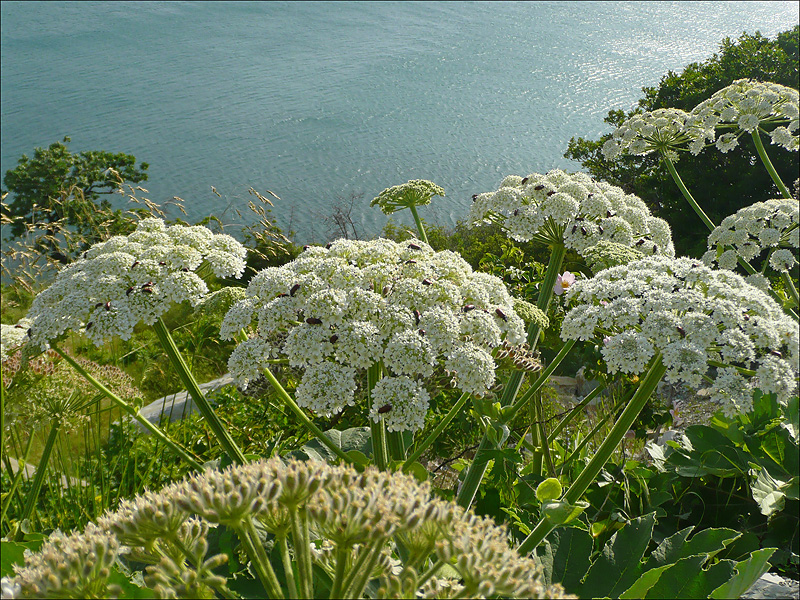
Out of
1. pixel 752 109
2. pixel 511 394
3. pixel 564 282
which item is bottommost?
pixel 511 394

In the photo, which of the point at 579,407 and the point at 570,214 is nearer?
the point at 579,407

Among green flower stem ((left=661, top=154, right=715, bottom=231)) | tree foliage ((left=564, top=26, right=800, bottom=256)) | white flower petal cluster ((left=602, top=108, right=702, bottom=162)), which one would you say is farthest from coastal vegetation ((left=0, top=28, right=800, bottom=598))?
tree foliage ((left=564, top=26, right=800, bottom=256))

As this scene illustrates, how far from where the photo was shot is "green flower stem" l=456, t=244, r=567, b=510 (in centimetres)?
245

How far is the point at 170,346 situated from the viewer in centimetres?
253

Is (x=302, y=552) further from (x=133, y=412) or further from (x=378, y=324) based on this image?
(x=133, y=412)

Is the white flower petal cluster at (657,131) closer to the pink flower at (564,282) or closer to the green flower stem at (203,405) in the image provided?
the pink flower at (564,282)

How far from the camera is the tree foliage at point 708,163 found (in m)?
12.7

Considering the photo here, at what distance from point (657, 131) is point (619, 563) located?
509 centimetres

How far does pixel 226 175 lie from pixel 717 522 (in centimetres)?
3992

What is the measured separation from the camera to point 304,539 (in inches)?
51.3

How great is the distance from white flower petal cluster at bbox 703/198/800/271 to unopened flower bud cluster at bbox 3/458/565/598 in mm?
4214

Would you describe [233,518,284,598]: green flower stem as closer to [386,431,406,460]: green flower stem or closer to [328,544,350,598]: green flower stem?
[328,544,350,598]: green flower stem

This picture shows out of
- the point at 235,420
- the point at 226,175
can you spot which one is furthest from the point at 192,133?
the point at 235,420

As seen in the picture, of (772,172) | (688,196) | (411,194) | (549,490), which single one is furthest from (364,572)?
(772,172)
